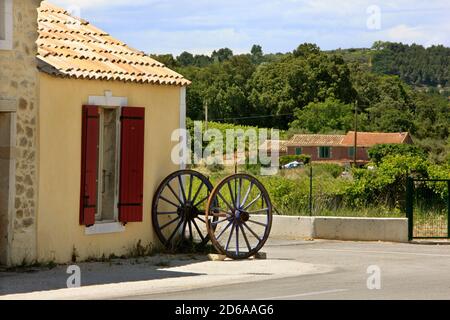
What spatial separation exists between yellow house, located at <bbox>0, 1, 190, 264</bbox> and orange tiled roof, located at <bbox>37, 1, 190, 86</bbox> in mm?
24

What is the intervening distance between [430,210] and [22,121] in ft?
41.6

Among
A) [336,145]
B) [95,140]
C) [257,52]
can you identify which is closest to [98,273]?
[95,140]

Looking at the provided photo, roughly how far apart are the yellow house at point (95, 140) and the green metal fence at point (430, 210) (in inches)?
331

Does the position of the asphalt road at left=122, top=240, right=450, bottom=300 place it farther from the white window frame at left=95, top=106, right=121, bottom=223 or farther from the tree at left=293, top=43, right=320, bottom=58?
the tree at left=293, top=43, right=320, bottom=58

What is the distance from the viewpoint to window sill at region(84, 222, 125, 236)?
16.5 meters

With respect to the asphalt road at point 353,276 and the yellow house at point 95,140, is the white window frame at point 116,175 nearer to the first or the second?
the yellow house at point 95,140

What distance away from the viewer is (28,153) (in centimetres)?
1522

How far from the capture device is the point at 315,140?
321 feet

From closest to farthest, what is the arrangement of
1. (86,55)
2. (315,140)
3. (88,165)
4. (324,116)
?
(88,165), (86,55), (324,116), (315,140)

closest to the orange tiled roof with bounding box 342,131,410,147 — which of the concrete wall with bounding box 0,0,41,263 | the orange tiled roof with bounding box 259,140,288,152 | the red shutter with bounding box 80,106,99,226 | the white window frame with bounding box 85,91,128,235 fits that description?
the orange tiled roof with bounding box 259,140,288,152

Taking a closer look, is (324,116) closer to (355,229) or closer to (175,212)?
(355,229)
